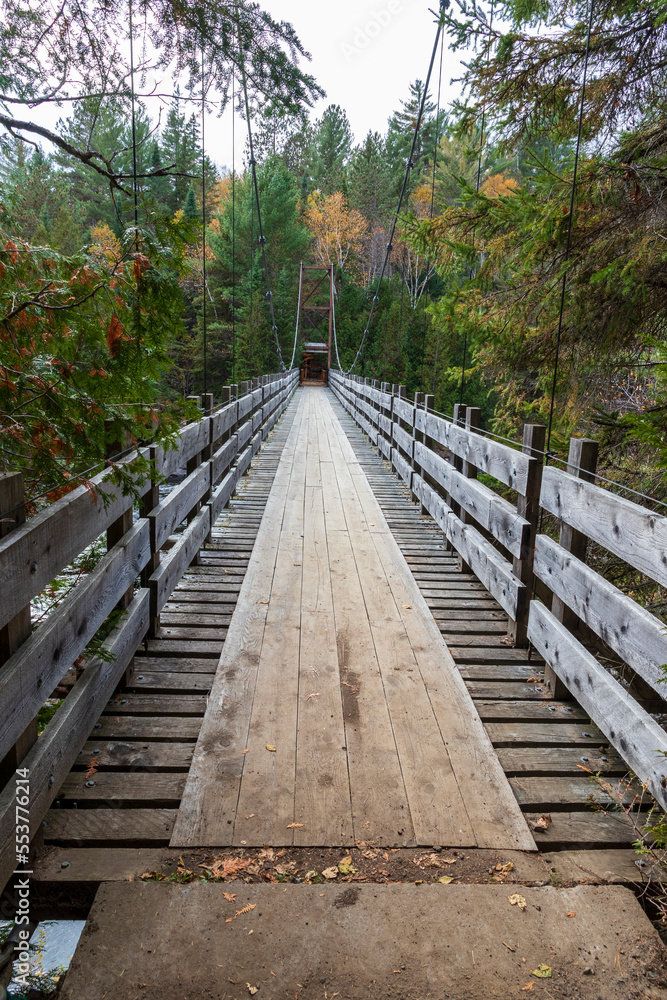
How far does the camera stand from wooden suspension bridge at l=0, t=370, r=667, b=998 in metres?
1.60

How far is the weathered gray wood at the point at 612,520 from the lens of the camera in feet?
6.27

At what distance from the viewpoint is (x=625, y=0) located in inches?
165

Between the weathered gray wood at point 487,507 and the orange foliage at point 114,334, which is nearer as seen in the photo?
the orange foliage at point 114,334

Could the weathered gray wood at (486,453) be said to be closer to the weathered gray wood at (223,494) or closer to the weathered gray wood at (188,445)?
the weathered gray wood at (188,445)

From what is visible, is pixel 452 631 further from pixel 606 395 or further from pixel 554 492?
pixel 606 395

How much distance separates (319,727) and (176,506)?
1511 millimetres

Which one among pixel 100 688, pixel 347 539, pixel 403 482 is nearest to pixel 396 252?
pixel 403 482

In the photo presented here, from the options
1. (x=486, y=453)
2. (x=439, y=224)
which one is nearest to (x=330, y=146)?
(x=439, y=224)

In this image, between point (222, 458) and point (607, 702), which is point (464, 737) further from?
point (222, 458)

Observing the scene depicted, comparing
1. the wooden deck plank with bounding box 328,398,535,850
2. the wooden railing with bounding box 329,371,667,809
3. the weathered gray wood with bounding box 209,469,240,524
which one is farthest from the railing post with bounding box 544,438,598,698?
the weathered gray wood with bounding box 209,469,240,524

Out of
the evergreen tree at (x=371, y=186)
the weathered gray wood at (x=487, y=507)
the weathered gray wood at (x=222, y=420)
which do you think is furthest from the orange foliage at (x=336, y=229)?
the weathered gray wood at (x=487, y=507)

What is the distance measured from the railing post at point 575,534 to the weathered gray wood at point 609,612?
51 millimetres

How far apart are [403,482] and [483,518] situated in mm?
3542

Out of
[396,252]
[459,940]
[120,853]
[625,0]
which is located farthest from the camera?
[396,252]
